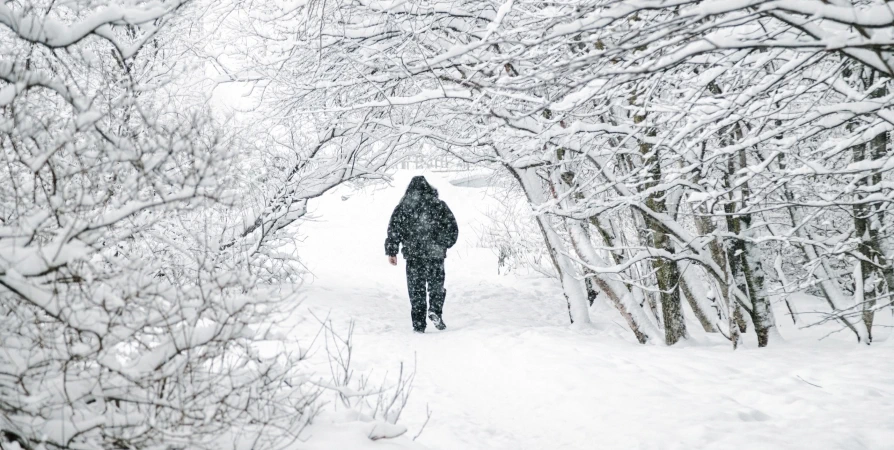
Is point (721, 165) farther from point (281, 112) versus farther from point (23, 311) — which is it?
point (23, 311)

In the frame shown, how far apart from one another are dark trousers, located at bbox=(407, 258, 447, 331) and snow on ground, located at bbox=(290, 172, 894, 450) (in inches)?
9.7

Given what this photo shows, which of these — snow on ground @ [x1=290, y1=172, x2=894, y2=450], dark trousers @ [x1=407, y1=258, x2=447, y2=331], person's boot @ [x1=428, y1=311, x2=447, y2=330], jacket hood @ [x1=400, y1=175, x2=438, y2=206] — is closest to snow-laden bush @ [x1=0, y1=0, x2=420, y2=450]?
snow on ground @ [x1=290, y1=172, x2=894, y2=450]

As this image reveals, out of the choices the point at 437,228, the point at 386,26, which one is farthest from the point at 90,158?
the point at 437,228

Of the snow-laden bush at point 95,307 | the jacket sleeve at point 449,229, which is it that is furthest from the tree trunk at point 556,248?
the snow-laden bush at point 95,307

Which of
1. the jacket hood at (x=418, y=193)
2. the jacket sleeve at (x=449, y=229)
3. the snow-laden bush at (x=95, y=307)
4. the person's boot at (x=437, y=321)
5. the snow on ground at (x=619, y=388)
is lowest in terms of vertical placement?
the snow on ground at (x=619, y=388)

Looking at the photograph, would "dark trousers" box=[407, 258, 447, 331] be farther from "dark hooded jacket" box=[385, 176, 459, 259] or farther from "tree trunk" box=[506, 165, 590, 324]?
"tree trunk" box=[506, 165, 590, 324]

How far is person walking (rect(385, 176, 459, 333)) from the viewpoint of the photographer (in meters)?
6.30

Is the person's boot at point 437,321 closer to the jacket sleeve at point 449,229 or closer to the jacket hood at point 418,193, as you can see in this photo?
the jacket sleeve at point 449,229

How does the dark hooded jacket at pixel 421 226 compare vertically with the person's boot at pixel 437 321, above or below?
above

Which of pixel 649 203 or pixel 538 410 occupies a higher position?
pixel 649 203

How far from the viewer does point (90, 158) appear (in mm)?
1799

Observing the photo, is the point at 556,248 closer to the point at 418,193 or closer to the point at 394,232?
the point at 418,193

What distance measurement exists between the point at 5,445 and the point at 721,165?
5.67 meters

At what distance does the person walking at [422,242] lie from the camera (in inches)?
248
